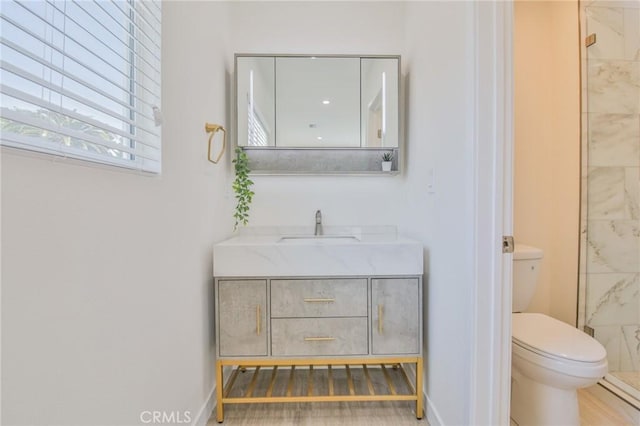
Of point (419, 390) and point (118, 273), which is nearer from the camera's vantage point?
point (118, 273)

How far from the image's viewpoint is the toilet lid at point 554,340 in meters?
1.25

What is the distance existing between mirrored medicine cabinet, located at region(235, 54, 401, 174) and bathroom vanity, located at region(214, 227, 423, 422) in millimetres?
704

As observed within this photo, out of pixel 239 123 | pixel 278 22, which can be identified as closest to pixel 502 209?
pixel 239 123

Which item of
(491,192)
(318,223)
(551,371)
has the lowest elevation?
(551,371)

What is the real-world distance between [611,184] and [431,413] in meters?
1.81

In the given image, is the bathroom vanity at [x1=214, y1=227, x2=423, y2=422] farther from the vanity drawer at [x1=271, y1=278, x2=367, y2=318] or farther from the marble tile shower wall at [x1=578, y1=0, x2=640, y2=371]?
the marble tile shower wall at [x1=578, y1=0, x2=640, y2=371]

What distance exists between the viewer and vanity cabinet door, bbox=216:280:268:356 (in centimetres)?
149

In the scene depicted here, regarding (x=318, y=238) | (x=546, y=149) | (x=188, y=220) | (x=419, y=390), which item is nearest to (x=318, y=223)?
(x=318, y=238)

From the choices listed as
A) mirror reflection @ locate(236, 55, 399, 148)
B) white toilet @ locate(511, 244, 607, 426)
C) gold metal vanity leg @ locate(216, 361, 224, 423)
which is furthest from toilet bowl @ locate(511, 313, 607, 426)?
gold metal vanity leg @ locate(216, 361, 224, 423)

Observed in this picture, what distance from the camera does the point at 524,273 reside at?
5.54 ft

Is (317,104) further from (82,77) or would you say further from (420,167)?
(82,77)

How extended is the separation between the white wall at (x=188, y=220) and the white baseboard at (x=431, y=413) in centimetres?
1

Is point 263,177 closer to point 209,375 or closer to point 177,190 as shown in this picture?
point 177,190

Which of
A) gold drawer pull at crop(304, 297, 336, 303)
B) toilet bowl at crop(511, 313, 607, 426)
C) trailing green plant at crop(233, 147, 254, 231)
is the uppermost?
trailing green plant at crop(233, 147, 254, 231)
